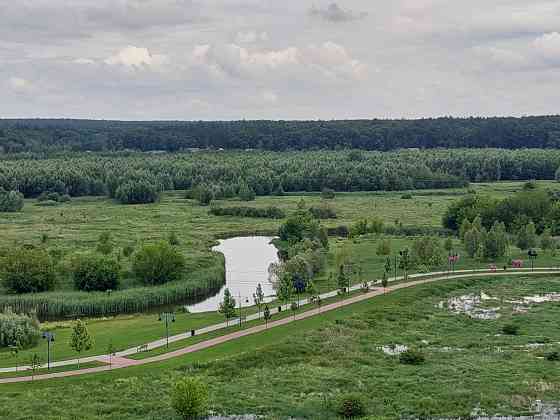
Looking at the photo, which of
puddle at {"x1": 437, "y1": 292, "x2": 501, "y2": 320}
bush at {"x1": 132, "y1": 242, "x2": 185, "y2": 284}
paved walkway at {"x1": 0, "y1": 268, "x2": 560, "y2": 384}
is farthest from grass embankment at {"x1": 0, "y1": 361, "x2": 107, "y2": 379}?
puddle at {"x1": 437, "y1": 292, "x2": 501, "y2": 320}

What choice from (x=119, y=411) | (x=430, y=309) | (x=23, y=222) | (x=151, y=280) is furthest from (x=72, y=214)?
(x=119, y=411)

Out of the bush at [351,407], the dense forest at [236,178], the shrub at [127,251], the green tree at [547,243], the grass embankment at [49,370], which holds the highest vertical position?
the dense forest at [236,178]

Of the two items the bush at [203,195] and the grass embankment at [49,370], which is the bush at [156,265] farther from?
the bush at [203,195]

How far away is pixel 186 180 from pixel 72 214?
50020mm

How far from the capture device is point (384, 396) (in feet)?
153

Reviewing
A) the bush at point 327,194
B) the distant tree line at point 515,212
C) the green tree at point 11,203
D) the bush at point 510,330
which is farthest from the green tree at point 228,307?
the bush at point 327,194

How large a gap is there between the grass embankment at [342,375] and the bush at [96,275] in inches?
909

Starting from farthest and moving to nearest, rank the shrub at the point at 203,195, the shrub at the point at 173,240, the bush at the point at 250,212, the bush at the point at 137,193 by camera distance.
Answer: the bush at the point at 137,193
the shrub at the point at 203,195
the bush at the point at 250,212
the shrub at the point at 173,240

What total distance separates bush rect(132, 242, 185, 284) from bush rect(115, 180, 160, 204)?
8122cm

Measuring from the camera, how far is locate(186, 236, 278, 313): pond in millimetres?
76000

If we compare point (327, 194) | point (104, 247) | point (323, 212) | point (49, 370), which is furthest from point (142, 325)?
point (327, 194)

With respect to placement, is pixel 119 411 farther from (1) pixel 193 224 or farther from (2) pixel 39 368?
(1) pixel 193 224

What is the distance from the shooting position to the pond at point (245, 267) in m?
76.0

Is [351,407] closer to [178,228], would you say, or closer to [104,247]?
[104,247]
